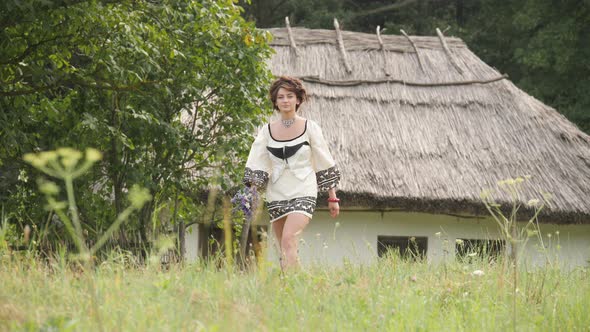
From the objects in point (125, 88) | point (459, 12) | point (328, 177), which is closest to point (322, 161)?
point (328, 177)

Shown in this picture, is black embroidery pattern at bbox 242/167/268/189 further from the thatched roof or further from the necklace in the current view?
the thatched roof

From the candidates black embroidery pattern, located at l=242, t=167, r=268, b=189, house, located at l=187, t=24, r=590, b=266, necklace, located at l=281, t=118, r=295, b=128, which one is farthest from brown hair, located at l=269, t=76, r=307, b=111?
house, located at l=187, t=24, r=590, b=266

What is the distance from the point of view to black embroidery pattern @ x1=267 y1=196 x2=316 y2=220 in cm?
436

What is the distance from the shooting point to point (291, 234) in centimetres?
427

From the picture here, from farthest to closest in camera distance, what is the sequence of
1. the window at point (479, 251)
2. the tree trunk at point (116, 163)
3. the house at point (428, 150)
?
the house at point (428, 150)
the tree trunk at point (116, 163)
the window at point (479, 251)

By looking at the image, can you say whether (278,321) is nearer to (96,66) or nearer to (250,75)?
(96,66)

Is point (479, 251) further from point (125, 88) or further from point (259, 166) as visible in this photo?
point (125, 88)

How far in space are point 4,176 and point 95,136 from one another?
0.84 meters

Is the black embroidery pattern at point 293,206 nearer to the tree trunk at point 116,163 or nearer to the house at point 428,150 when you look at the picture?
the tree trunk at point 116,163

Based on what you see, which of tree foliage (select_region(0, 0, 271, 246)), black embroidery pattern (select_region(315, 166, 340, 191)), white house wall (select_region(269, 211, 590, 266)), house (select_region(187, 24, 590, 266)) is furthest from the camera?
white house wall (select_region(269, 211, 590, 266))

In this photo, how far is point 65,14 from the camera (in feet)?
15.8

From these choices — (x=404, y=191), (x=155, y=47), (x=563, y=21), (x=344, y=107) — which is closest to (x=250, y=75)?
(x=155, y=47)

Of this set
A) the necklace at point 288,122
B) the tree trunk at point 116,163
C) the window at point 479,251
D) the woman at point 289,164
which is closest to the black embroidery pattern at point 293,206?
the woman at point 289,164

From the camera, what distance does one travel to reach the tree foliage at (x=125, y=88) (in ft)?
16.6
